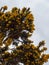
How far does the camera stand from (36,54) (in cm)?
1554

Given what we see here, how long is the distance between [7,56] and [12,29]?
1.75 metres

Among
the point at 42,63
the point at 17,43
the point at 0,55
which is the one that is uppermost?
the point at 17,43

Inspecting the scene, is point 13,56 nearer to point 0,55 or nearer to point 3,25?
point 0,55

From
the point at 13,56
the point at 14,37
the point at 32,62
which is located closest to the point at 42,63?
the point at 32,62

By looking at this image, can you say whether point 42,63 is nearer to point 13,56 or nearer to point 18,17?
point 13,56

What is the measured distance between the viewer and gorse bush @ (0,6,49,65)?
1554 centimetres

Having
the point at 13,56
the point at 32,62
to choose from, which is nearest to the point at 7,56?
the point at 13,56

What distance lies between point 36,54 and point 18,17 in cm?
251

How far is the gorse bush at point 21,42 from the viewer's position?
15.5m

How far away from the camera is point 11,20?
16.1 meters

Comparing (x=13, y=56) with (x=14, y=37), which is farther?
(x=14, y=37)

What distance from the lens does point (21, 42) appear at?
17.0m

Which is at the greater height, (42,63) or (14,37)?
(14,37)

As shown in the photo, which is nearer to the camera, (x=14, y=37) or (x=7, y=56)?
(x=7, y=56)
